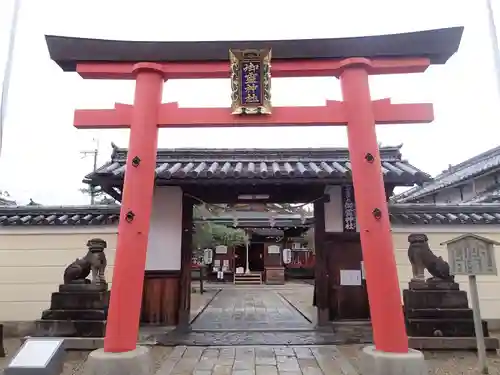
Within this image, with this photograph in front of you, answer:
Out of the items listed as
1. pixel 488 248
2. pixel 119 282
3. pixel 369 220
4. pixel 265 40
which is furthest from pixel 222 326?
pixel 265 40

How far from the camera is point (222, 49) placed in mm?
5742

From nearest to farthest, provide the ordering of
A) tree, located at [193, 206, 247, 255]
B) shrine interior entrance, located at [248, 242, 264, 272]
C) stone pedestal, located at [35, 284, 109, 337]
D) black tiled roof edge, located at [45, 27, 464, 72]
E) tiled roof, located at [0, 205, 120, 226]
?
black tiled roof edge, located at [45, 27, 464, 72] → stone pedestal, located at [35, 284, 109, 337] → tiled roof, located at [0, 205, 120, 226] → tree, located at [193, 206, 247, 255] → shrine interior entrance, located at [248, 242, 264, 272]

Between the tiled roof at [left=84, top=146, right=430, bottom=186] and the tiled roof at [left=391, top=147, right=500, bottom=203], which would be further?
the tiled roof at [left=391, top=147, right=500, bottom=203]

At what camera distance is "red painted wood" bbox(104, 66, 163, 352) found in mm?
4957

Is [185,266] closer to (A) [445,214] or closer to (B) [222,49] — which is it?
(B) [222,49]

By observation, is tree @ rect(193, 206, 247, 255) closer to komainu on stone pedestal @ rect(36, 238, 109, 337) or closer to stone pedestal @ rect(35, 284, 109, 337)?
komainu on stone pedestal @ rect(36, 238, 109, 337)

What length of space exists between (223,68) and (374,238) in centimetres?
336

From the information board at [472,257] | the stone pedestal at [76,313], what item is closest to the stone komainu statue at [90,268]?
the stone pedestal at [76,313]

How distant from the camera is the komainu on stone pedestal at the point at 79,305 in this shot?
276 inches

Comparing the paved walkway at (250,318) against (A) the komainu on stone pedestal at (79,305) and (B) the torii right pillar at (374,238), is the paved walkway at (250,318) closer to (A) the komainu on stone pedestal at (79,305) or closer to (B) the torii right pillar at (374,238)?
(A) the komainu on stone pedestal at (79,305)

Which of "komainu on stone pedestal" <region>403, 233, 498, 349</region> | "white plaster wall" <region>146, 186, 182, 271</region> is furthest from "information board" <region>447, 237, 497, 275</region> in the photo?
"white plaster wall" <region>146, 186, 182, 271</region>

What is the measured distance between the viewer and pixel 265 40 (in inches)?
227

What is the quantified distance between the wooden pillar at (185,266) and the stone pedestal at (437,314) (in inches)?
192

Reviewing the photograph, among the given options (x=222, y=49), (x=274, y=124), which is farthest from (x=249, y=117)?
(x=222, y=49)
